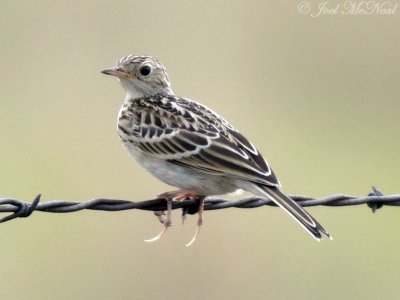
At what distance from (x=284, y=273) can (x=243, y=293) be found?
63 centimetres

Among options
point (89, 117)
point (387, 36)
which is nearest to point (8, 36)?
point (89, 117)

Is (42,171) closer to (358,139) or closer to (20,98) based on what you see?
(20,98)

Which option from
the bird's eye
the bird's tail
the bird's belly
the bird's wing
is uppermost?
the bird's eye

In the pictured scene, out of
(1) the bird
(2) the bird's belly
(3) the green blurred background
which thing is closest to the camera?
(1) the bird

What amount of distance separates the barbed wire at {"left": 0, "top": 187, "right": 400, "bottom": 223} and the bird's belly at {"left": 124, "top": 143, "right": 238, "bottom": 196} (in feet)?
0.38

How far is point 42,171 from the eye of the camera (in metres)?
15.3

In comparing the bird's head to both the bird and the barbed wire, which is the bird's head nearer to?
the bird

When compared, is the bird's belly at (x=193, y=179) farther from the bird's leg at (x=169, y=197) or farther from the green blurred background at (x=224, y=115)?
the green blurred background at (x=224, y=115)

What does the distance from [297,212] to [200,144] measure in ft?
3.83

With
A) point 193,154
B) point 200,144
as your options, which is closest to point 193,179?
point 193,154

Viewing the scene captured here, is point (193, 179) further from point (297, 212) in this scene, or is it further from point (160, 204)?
point (297, 212)

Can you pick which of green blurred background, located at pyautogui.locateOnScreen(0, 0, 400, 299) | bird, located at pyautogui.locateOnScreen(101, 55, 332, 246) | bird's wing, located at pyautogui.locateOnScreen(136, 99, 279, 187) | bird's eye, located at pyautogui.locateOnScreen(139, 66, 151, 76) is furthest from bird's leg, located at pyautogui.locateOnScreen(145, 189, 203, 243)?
green blurred background, located at pyautogui.locateOnScreen(0, 0, 400, 299)

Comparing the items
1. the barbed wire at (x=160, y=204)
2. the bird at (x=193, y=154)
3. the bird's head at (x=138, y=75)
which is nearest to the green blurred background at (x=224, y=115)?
the bird's head at (x=138, y=75)

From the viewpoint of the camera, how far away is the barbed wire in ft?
Answer: 23.1
